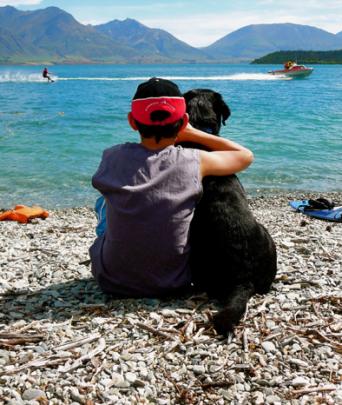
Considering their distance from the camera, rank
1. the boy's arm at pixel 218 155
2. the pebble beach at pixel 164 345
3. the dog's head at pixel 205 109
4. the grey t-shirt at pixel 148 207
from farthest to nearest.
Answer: the dog's head at pixel 205 109, the boy's arm at pixel 218 155, the grey t-shirt at pixel 148 207, the pebble beach at pixel 164 345

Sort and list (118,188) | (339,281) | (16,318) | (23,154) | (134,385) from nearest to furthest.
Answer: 1. (134,385)
2. (118,188)
3. (16,318)
4. (339,281)
5. (23,154)

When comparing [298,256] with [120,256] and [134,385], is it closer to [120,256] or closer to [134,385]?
[120,256]

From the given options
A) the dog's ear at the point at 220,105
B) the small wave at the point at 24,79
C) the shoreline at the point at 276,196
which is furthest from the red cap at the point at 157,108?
the small wave at the point at 24,79

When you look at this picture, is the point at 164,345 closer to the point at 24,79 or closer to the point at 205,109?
the point at 205,109

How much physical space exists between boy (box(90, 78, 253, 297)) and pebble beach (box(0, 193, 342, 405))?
39cm

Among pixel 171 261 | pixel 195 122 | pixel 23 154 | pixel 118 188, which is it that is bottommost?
pixel 23 154

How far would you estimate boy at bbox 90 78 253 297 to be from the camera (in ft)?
12.3

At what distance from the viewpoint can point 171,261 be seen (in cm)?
411

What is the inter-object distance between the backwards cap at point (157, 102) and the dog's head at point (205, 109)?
907 mm

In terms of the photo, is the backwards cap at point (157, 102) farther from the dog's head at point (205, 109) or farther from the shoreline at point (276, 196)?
the shoreline at point (276, 196)

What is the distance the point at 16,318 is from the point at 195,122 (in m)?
2.33

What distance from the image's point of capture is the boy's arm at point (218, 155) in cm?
402

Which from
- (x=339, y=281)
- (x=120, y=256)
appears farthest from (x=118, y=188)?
(x=339, y=281)

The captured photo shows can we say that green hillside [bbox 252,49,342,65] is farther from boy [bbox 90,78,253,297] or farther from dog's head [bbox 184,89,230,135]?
boy [bbox 90,78,253,297]
